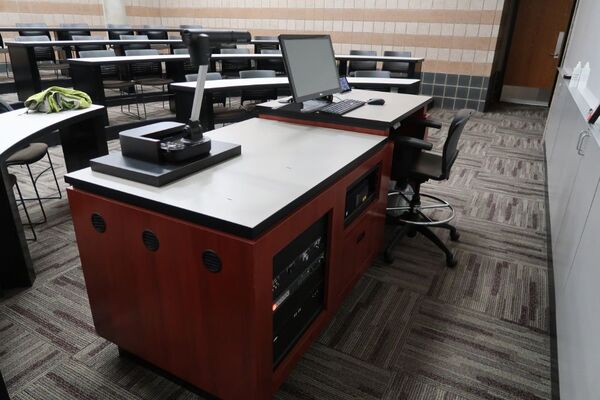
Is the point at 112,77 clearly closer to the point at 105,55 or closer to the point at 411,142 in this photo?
the point at 105,55

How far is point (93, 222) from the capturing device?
1.43m

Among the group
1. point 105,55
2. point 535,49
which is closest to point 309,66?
point 105,55

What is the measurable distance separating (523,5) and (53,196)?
746 cm

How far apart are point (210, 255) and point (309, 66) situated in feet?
4.66

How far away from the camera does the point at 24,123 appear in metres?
2.42

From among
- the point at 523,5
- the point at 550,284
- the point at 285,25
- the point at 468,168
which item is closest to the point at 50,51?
the point at 285,25

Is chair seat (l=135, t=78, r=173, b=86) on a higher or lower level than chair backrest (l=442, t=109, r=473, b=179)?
lower

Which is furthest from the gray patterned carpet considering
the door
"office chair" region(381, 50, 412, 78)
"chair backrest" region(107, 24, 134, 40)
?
"chair backrest" region(107, 24, 134, 40)

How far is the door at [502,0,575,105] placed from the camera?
6.95 meters

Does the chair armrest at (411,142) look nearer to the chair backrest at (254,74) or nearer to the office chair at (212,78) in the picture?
the office chair at (212,78)

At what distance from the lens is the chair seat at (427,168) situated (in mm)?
2414

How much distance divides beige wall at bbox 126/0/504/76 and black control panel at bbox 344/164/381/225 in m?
5.55

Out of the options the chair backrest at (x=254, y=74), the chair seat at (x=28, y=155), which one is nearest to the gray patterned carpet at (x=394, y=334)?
the chair seat at (x=28, y=155)

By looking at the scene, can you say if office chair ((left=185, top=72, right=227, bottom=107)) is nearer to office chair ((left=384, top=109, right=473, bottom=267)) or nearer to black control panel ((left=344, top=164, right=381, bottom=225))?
office chair ((left=384, top=109, right=473, bottom=267))
